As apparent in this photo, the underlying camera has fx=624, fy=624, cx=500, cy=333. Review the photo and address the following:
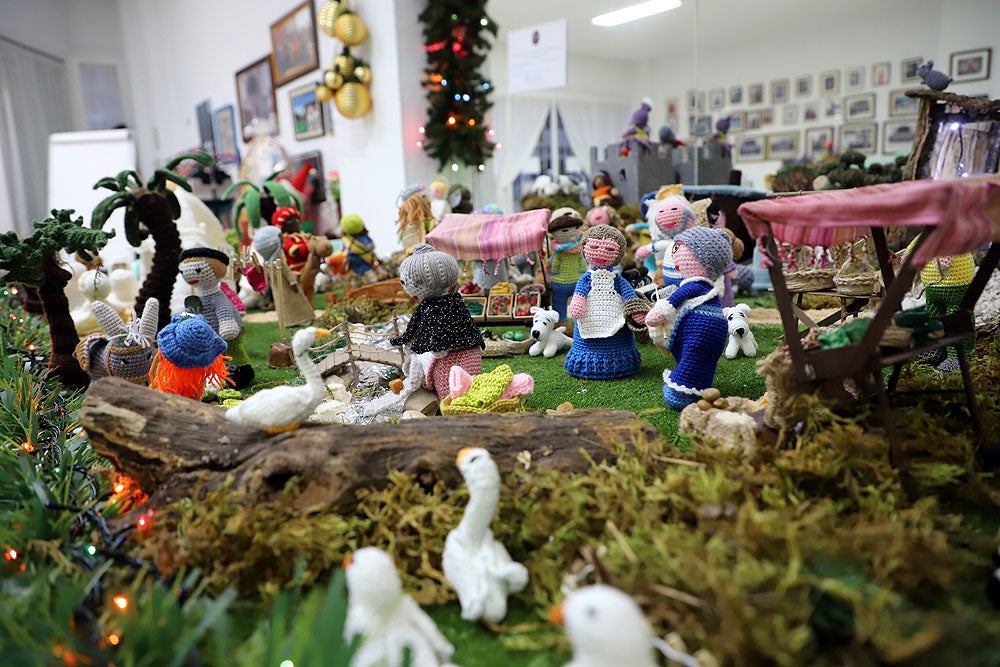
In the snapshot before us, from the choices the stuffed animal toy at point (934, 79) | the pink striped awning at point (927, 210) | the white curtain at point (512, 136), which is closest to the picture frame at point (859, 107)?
the white curtain at point (512, 136)

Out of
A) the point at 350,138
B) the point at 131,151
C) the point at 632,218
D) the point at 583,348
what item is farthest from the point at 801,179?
the point at 131,151

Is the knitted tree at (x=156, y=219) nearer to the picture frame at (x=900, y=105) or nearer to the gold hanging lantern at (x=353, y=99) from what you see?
the gold hanging lantern at (x=353, y=99)

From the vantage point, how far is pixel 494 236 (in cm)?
420

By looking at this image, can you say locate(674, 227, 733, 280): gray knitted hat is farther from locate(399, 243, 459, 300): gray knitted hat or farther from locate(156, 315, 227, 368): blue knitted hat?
locate(156, 315, 227, 368): blue knitted hat

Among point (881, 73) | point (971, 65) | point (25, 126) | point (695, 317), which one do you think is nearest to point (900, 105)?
point (881, 73)

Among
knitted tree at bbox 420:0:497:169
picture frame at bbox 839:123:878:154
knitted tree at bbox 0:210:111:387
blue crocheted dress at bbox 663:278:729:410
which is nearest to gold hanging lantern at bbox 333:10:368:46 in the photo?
knitted tree at bbox 420:0:497:169

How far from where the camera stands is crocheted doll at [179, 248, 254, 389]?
11.3 feet

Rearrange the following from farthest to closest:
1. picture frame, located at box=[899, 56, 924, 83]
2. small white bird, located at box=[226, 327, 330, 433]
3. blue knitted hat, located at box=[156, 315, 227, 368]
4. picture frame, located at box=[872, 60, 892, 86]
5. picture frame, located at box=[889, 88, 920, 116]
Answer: picture frame, located at box=[872, 60, 892, 86], picture frame, located at box=[889, 88, 920, 116], picture frame, located at box=[899, 56, 924, 83], blue knitted hat, located at box=[156, 315, 227, 368], small white bird, located at box=[226, 327, 330, 433]

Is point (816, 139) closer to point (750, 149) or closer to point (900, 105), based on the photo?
point (750, 149)

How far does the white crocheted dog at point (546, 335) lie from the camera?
384cm

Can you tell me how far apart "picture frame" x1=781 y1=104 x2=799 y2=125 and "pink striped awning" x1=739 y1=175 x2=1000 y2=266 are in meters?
8.92

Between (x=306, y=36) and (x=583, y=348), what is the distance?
6.65m

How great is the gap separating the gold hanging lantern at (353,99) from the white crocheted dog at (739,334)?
5.18 metres

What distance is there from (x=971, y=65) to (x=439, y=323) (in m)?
7.28
